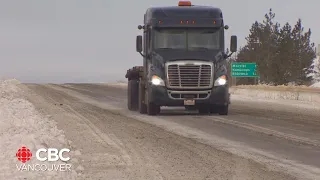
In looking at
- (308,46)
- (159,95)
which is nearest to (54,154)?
→ (159,95)

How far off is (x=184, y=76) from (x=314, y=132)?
198 inches

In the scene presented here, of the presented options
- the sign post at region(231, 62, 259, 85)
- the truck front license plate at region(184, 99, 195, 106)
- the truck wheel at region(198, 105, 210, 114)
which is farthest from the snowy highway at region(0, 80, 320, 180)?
the sign post at region(231, 62, 259, 85)

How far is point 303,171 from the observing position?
7.54 metres

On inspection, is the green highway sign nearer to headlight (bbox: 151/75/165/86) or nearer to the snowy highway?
headlight (bbox: 151/75/165/86)

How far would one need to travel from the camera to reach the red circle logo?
292 inches

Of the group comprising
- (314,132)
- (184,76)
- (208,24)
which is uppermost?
(208,24)

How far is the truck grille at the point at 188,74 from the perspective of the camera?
54.6 ft

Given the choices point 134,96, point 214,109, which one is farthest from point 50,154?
point 134,96

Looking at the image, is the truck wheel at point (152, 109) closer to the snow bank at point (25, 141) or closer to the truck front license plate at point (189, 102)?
the truck front license plate at point (189, 102)

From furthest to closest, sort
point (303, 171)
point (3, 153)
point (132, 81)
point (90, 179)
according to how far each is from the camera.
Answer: point (132, 81), point (3, 153), point (303, 171), point (90, 179)

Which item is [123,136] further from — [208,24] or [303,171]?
[208,24]

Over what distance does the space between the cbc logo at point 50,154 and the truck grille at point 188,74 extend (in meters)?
8.54

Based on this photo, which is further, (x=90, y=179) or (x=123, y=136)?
(x=123, y=136)

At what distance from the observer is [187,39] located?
1702 centimetres
